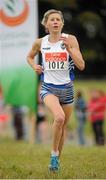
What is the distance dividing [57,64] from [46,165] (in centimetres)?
189

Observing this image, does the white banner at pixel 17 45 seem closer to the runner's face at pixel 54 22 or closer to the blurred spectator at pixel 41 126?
the blurred spectator at pixel 41 126

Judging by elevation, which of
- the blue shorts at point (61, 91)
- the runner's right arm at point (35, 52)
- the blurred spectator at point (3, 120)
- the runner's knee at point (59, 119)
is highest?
the runner's right arm at point (35, 52)

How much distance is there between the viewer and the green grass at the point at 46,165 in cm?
970

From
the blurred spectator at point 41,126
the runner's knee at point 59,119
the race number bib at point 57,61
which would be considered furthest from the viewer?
the blurred spectator at point 41,126

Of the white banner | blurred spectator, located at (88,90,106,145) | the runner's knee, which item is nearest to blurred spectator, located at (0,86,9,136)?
blurred spectator, located at (88,90,106,145)

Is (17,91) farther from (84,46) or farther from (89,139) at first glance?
(84,46)

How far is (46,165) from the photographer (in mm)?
11180

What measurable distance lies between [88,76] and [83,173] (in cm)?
3731

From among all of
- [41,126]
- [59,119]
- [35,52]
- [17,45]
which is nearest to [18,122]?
[41,126]

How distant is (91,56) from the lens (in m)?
39.7

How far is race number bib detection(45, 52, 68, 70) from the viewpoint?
10.1m

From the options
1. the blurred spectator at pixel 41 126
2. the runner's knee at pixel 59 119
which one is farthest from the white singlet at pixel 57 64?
the blurred spectator at pixel 41 126

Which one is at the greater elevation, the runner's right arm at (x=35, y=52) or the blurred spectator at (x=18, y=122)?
the runner's right arm at (x=35, y=52)

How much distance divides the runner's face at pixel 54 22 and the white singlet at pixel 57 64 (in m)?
0.18
